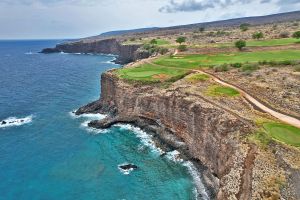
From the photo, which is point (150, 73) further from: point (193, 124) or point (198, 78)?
point (193, 124)

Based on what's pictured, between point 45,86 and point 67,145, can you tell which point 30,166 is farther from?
point 45,86

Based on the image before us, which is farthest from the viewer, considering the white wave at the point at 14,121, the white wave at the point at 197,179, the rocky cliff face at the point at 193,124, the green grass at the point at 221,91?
the white wave at the point at 14,121

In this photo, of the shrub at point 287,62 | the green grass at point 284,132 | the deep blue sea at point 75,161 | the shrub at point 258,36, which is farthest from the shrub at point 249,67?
the shrub at point 258,36

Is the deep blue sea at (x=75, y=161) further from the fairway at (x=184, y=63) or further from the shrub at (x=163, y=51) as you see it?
the shrub at (x=163, y=51)

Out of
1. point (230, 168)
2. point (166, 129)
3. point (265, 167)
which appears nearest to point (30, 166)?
point (166, 129)

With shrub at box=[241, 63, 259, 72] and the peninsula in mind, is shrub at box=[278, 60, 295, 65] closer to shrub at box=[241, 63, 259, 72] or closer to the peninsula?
the peninsula

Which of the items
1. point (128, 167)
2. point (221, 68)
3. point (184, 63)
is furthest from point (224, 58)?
point (128, 167)

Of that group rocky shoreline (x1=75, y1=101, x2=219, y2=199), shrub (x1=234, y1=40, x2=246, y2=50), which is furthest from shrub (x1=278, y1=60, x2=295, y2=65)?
rocky shoreline (x1=75, y1=101, x2=219, y2=199)
